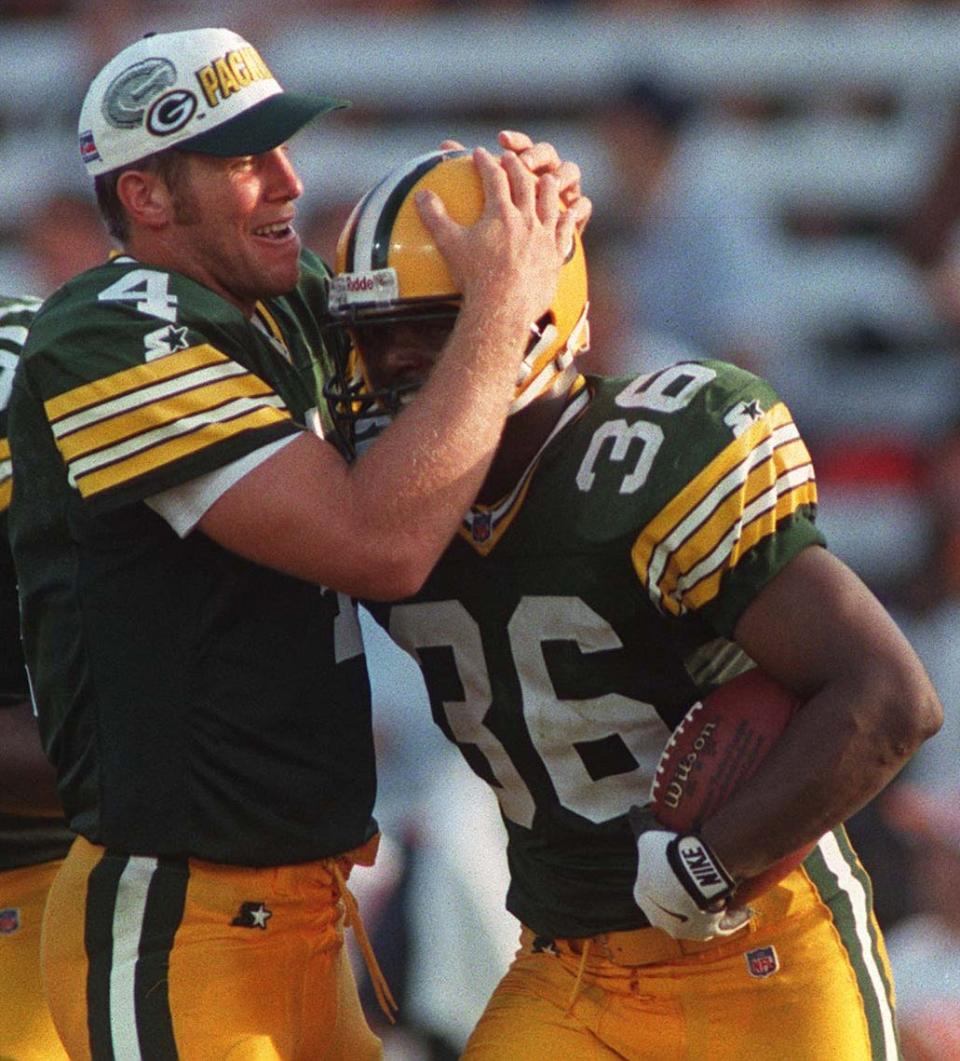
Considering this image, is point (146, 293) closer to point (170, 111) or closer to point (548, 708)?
point (170, 111)

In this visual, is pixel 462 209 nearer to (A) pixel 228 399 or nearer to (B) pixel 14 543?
(A) pixel 228 399

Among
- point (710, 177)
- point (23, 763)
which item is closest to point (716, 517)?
point (23, 763)

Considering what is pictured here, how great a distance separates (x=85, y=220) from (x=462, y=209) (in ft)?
13.3

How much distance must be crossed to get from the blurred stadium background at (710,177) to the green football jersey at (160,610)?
217cm

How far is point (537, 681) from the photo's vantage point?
2775mm

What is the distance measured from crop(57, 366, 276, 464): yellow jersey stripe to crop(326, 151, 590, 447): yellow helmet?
235 millimetres

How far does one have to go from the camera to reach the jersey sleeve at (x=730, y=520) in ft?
8.39

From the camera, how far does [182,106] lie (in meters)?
2.82

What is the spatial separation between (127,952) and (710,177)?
14.3 ft

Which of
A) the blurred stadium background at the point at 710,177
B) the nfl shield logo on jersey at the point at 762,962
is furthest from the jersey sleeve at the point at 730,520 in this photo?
the blurred stadium background at the point at 710,177

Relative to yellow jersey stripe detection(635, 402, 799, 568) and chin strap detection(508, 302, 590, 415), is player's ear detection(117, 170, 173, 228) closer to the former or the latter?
chin strap detection(508, 302, 590, 415)

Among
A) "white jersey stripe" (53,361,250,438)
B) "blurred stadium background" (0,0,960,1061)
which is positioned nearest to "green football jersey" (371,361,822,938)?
"white jersey stripe" (53,361,250,438)

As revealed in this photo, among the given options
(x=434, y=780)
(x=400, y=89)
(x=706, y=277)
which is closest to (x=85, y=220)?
(x=400, y=89)

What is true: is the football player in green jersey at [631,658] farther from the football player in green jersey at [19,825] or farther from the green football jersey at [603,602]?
the football player in green jersey at [19,825]
